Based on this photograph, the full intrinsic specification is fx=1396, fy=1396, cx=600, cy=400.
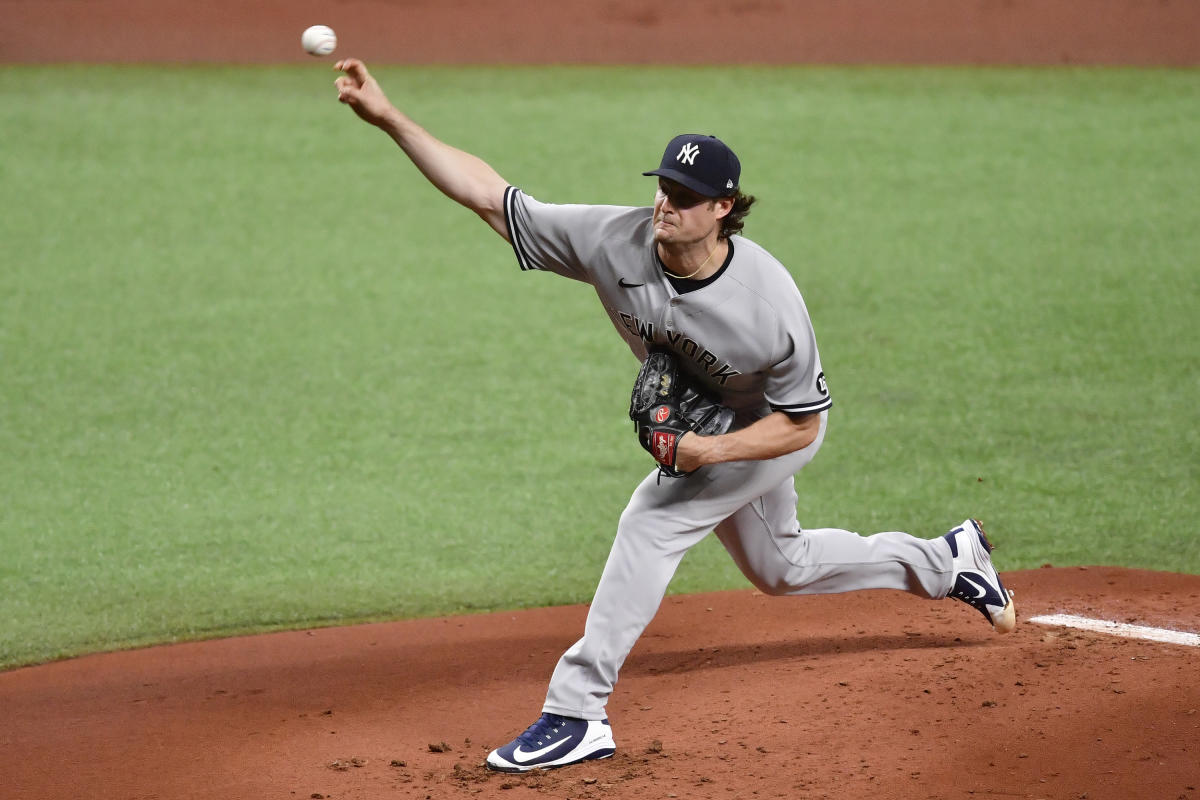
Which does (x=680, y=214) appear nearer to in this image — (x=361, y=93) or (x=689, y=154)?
(x=689, y=154)

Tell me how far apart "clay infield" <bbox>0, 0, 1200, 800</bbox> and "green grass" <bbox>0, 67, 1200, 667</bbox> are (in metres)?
0.41

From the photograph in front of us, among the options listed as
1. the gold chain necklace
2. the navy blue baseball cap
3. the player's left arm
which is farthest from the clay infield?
the navy blue baseball cap

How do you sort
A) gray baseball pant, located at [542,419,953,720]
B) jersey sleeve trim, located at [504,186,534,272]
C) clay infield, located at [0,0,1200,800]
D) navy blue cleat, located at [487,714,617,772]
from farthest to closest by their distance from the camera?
1. jersey sleeve trim, located at [504,186,534,272]
2. gray baseball pant, located at [542,419,953,720]
3. navy blue cleat, located at [487,714,617,772]
4. clay infield, located at [0,0,1200,800]

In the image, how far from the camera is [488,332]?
820cm

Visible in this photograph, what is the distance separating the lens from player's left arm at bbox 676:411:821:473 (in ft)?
11.6

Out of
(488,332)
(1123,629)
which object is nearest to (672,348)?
(1123,629)

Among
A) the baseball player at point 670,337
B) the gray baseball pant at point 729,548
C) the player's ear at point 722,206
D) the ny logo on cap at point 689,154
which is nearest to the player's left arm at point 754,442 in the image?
the baseball player at point 670,337

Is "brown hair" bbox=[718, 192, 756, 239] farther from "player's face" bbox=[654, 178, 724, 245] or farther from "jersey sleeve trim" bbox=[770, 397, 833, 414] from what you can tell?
"jersey sleeve trim" bbox=[770, 397, 833, 414]

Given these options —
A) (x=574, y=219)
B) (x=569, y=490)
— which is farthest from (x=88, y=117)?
(x=574, y=219)

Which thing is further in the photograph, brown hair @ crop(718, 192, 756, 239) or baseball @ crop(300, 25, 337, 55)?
baseball @ crop(300, 25, 337, 55)

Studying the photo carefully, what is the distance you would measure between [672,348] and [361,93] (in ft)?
3.50

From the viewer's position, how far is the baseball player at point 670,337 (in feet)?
11.6

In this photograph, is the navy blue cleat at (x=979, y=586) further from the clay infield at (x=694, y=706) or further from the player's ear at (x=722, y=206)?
the player's ear at (x=722, y=206)

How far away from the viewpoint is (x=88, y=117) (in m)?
12.0
